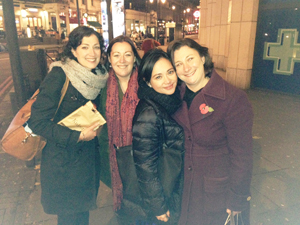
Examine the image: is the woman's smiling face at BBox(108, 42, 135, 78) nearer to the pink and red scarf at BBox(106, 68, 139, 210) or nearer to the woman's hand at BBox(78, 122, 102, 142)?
the pink and red scarf at BBox(106, 68, 139, 210)

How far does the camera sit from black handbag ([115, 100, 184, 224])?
2.02m

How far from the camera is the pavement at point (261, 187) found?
315 centimetres

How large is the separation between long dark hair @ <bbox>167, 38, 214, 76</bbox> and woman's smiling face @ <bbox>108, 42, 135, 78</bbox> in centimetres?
54

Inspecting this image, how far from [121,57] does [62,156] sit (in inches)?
44.4

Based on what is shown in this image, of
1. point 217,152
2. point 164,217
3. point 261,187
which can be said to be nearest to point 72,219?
point 164,217

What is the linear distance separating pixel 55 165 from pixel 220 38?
1445 cm

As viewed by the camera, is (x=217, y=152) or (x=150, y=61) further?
(x=150, y=61)

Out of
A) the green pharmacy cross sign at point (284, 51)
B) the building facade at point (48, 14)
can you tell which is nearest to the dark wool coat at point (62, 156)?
the green pharmacy cross sign at point (284, 51)

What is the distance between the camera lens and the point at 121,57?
8.33 ft

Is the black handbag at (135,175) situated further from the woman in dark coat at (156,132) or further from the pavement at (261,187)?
the pavement at (261,187)

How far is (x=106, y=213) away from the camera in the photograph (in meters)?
3.32

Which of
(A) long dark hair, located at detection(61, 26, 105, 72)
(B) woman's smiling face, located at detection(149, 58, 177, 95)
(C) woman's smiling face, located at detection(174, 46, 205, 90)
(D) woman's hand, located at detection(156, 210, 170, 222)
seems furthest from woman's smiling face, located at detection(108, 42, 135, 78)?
(D) woman's hand, located at detection(156, 210, 170, 222)

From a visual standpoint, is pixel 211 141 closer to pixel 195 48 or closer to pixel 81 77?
pixel 195 48

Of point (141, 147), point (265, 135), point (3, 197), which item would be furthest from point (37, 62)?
point (265, 135)
